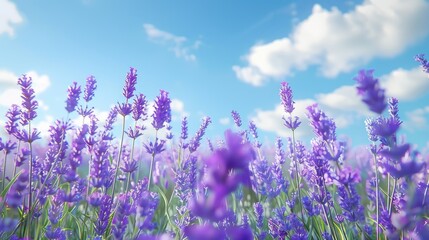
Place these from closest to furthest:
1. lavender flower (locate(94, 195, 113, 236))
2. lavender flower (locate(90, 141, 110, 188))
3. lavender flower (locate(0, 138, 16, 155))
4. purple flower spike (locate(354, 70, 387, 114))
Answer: purple flower spike (locate(354, 70, 387, 114)) → lavender flower (locate(94, 195, 113, 236)) → lavender flower (locate(90, 141, 110, 188)) → lavender flower (locate(0, 138, 16, 155))

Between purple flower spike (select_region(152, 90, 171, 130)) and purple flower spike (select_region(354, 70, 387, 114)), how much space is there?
6.78 feet

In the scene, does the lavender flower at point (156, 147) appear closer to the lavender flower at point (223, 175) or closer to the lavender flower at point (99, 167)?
the lavender flower at point (99, 167)

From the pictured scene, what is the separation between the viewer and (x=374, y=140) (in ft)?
11.0

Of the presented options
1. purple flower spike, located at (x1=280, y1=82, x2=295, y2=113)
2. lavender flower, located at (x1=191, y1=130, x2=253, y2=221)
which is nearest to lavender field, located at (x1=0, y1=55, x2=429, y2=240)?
purple flower spike, located at (x1=280, y1=82, x2=295, y2=113)

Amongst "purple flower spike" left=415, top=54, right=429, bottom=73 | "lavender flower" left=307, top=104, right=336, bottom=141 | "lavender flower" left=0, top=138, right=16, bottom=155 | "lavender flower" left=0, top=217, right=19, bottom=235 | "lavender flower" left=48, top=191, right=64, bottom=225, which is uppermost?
"purple flower spike" left=415, top=54, right=429, bottom=73

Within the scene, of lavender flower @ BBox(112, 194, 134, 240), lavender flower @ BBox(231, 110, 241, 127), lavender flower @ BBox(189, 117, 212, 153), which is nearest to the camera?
lavender flower @ BBox(112, 194, 134, 240)

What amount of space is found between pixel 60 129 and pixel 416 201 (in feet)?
10.7

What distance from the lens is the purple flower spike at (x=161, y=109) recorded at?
12.0ft

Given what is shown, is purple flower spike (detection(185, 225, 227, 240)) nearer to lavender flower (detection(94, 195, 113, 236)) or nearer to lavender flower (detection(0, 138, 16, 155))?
lavender flower (detection(94, 195, 113, 236))

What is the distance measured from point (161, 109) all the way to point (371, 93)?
2156 millimetres

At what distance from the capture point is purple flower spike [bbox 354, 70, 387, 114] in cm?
192

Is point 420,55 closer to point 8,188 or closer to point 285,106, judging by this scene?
point 285,106

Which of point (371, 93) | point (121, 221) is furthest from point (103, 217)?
point (371, 93)

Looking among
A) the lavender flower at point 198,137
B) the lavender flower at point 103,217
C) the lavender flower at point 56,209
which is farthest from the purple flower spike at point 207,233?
the lavender flower at point 198,137
